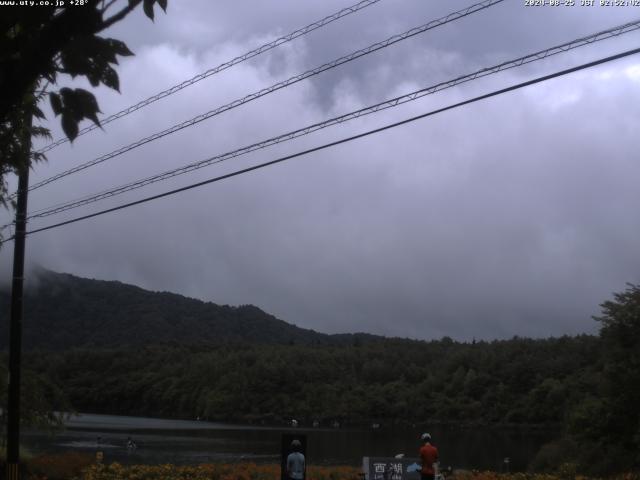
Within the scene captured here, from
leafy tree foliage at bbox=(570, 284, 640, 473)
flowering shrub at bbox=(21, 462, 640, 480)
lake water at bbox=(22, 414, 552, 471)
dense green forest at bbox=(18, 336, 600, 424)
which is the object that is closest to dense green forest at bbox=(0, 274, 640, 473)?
dense green forest at bbox=(18, 336, 600, 424)

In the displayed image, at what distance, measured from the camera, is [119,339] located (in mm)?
147000

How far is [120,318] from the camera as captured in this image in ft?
514

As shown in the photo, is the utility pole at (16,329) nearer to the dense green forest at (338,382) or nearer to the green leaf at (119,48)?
the green leaf at (119,48)

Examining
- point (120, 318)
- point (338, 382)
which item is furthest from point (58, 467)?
point (120, 318)

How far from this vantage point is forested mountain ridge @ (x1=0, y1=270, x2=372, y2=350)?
116188mm

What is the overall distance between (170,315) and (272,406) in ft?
273

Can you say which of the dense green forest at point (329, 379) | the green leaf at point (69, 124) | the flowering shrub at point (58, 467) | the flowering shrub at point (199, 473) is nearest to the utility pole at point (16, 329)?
the flowering shrub at point (199, 473)

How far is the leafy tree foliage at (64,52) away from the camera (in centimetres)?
346

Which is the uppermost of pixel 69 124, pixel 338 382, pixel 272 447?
pixel 69 124

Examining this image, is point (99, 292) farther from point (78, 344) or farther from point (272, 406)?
point (272, 406)

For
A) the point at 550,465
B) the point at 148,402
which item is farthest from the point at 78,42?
the point at 148,402

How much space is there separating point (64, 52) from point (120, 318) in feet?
518

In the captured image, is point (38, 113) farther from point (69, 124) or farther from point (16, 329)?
point (16, 329)

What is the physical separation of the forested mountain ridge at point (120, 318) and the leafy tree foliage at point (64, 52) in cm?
9306
